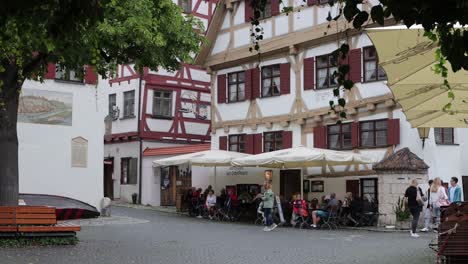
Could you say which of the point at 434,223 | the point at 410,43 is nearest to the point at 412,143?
the point at 434,223

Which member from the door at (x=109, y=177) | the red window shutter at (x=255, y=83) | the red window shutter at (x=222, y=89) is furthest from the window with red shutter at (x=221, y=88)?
the door at (x=109, y=177)

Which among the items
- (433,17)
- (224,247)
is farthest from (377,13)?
(224,247)

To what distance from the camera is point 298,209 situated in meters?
21.9

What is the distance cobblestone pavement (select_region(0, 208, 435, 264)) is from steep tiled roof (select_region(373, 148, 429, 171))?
2562mm

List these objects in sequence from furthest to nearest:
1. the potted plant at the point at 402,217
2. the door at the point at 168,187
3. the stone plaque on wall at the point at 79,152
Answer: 1. the door at the point at 168,187
2. the stone plaque on wall at the point at 79,152
3. the potted plant at the point at 402,217

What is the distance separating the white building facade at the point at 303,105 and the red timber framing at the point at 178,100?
18.3 ft

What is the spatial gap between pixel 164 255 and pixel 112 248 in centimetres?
171

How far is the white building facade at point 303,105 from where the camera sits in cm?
2369

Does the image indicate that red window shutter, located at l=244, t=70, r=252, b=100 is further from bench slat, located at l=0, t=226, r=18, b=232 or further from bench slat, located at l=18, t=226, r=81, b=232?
bench slat, located at l=0, t=226, r=18, b=232

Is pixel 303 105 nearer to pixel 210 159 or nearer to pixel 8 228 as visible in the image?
pixel 210 159

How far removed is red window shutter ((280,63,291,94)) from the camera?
27.2m

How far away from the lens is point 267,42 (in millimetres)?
27922

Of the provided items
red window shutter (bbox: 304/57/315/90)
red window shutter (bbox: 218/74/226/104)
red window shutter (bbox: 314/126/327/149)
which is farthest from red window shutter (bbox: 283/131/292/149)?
red window shutter (bbox: 218/74/226/104)

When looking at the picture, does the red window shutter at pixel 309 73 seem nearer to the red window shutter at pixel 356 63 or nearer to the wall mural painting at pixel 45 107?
the red window shutter at pixel 356 63
